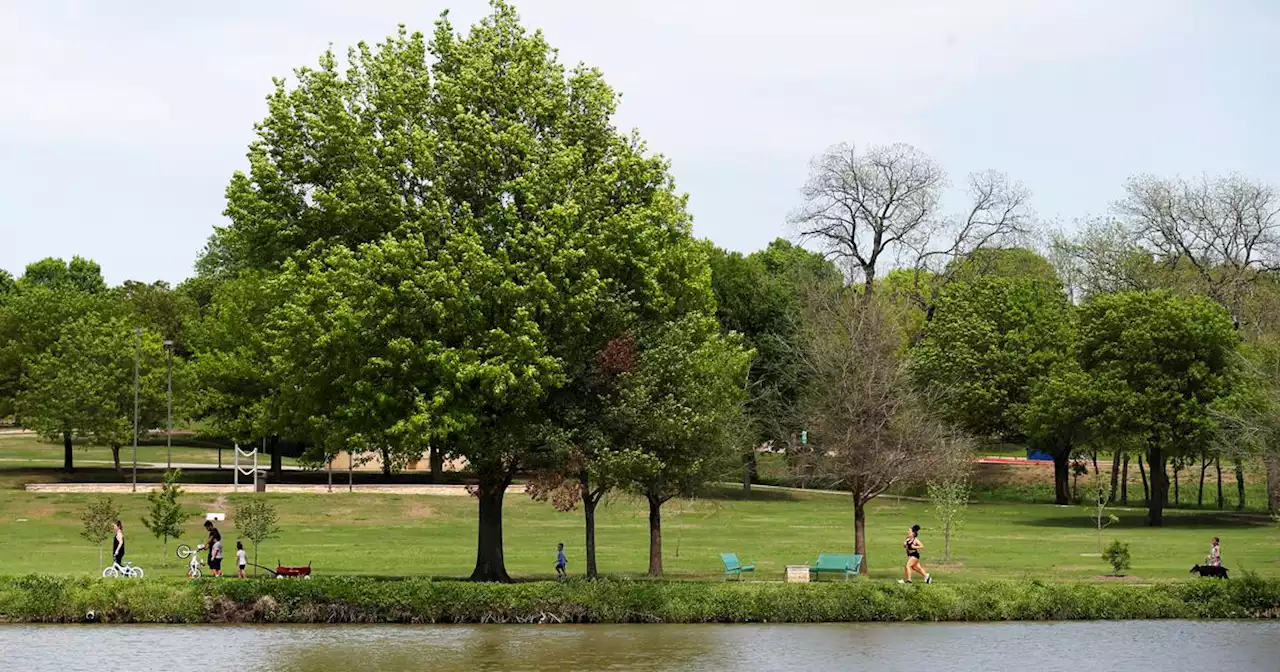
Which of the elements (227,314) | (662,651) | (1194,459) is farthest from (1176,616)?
(227,314)

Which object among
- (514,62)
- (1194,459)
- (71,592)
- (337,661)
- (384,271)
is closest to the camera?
(337,661)

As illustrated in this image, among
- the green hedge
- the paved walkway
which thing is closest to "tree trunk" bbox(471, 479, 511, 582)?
the green hedge

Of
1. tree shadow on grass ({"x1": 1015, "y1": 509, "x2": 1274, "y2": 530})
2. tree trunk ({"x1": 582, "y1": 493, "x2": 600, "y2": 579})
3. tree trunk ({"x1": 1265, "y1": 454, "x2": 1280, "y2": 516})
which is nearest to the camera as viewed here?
tree trunk ({"x1": 582, "y1": 493, "x2": 600, "y2": 579})

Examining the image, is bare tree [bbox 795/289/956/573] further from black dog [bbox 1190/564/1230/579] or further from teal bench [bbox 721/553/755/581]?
black dog [bbox 1190/564/1230/579]

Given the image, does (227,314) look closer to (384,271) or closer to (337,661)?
(384,271)

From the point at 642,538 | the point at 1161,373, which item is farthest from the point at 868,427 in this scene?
the point at 1161,373

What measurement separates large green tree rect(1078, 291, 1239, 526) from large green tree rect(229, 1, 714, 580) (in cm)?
3496

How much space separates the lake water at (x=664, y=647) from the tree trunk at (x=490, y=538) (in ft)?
22.9

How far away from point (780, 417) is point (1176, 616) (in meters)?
47.7

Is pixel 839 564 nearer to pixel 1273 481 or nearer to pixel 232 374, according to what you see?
pixel 1273 481

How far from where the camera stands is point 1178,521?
250 feet

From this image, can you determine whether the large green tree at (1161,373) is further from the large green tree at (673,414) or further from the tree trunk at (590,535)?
the tree trunk at (590,535)

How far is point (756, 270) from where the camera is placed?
90500 mm

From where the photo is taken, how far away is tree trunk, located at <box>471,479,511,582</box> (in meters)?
42.9
